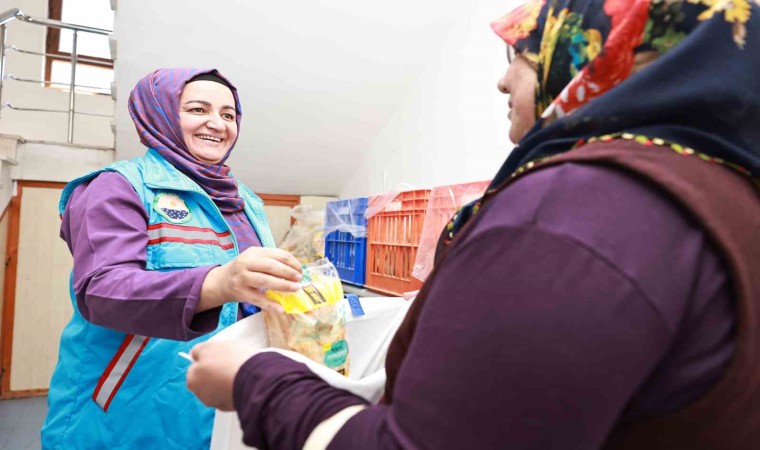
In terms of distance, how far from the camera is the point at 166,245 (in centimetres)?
98

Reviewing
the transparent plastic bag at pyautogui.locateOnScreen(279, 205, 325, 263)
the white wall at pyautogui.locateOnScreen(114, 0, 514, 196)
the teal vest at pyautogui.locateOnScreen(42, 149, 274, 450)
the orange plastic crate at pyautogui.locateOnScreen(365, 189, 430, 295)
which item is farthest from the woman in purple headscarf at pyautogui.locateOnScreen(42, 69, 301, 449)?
the transparent plastic bag at pyautogui.locateOnScreen(279, 205, 325, 263)

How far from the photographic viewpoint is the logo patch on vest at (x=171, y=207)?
39.8 inches

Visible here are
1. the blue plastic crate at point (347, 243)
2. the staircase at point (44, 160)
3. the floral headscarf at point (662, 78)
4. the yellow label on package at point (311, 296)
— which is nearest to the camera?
the floral headscarf at point (662, 78)

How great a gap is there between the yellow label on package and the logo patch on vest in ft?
1.33

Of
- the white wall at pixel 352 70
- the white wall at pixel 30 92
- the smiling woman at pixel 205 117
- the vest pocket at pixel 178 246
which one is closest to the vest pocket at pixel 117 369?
the vest pocket at pixel 178 246

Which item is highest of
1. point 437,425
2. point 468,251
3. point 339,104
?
point 339,104

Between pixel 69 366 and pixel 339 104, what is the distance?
7.16ft

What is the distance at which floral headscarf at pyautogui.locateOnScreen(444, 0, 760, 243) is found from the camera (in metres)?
0.40

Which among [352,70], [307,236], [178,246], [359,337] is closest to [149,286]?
[178,246]

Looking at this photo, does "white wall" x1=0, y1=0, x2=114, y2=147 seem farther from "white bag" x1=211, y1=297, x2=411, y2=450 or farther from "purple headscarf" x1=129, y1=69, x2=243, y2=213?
"white bag" x1=211, y1=297, x2=411, y2=450

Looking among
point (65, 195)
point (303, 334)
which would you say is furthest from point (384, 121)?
point (303, 334)

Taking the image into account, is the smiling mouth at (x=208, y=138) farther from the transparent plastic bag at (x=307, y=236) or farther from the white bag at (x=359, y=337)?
the transparent plastic bag at (x=307, y=236)

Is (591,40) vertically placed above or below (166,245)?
above

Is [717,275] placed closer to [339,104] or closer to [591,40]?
[591,40]
